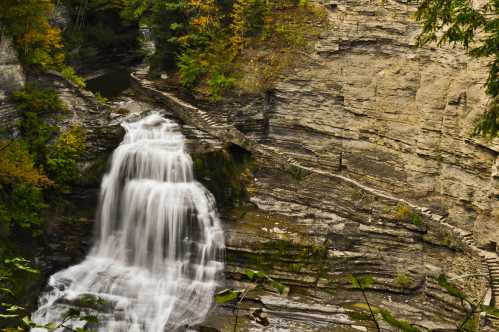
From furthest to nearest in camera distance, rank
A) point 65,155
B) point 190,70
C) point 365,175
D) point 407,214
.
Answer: point 190,70 → point 365,175 → point 65,155 → point 407,214

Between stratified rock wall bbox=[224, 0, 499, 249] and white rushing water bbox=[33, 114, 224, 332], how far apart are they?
207 inches

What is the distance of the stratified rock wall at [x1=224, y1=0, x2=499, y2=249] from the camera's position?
17.9m

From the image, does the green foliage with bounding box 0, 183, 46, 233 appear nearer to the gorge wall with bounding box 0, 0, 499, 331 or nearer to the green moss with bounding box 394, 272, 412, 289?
the gorge wall with bounding box 0, 0, 499, 331

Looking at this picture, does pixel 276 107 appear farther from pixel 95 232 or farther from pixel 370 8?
pixel 95 232

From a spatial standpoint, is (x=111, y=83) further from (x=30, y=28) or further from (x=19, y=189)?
(x=19, y=189)

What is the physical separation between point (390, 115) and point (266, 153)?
541 centimetres

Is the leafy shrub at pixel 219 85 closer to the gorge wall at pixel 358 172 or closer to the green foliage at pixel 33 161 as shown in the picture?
the gorge wall at pixel 358 172

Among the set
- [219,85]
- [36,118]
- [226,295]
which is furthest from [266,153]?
[226,295]

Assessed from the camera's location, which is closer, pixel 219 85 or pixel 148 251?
pixel 148 251

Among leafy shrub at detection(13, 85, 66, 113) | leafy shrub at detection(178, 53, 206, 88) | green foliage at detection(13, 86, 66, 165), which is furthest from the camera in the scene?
leafy shrub at detection(178, 53, 206, 88)

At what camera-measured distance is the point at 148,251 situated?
19.1 metres

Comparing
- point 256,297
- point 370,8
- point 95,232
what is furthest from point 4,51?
point 370,8

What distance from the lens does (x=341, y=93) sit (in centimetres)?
2252

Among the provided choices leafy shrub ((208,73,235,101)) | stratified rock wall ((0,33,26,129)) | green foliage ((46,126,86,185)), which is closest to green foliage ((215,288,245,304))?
green foliage ((46,126,86,185))
